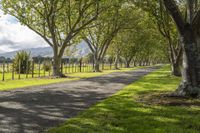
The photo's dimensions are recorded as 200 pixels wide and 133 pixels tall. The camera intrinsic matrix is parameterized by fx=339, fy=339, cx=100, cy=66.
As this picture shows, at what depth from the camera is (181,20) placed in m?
15.2

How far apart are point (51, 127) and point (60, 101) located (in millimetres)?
5281

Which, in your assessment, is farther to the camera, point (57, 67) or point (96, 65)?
point (96, 65)

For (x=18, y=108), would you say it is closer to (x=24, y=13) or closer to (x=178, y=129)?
(x=178, y=129)

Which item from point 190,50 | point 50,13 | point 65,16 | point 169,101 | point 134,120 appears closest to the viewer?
point 134,120

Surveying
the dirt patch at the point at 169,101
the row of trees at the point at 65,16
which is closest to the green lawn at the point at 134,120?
the dirt patch at the point at 169,101

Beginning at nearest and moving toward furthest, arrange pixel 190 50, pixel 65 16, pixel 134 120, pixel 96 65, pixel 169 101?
1. pixel 134 120
2. pixel 169 101
3. pixel 190 50
4. pixel 65 16
5. pixel 96 65

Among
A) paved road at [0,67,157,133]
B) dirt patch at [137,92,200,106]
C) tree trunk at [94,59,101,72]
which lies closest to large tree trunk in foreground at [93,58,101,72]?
tree trunk at [94,59,101,72]

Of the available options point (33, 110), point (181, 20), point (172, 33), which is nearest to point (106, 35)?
point (172, 33)

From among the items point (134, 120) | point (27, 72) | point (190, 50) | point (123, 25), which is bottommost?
point (134, 120)

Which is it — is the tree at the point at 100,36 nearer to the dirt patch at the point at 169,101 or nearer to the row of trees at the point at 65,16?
the row of trees at the point at 65,16

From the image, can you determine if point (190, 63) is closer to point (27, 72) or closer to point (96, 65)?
point (27, 72)

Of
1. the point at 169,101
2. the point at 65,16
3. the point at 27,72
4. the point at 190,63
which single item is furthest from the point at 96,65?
the point at 169,101

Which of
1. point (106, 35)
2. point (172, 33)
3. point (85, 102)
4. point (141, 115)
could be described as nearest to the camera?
point (141, 115)

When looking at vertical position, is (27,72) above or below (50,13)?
below
